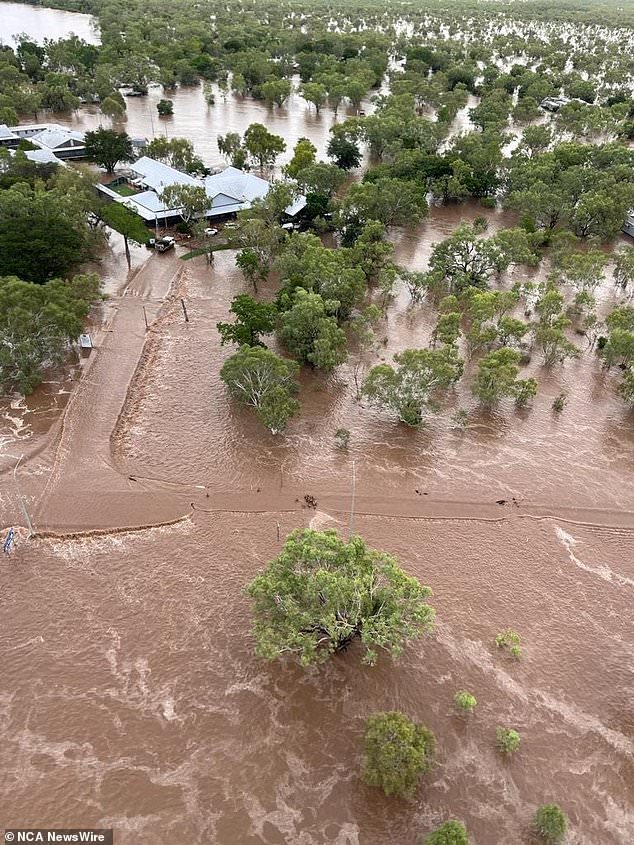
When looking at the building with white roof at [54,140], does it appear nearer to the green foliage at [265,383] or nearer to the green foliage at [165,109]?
the green foliage at [165,109]

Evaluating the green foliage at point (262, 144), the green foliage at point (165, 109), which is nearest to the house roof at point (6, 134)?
the green foliage at point (165, 109)

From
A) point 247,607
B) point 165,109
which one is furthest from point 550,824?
point 165,109

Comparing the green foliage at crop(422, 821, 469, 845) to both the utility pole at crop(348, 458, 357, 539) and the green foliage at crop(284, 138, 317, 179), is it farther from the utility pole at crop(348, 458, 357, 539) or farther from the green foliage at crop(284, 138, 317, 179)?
the green foliage at crop(284, 138, 317, 179)

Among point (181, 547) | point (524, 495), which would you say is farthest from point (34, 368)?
point (524, 495)

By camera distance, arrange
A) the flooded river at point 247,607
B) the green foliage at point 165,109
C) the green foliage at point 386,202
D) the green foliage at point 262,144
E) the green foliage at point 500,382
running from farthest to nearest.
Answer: the green foliage at point 165,109
the green foliage at point 262,144
the green foliage at point 386,202
the green foliage at point 500,382
the flooded river at point 247,607

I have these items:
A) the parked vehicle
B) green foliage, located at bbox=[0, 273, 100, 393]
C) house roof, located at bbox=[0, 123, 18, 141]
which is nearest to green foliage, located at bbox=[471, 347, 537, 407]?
green foliage, located at bbox=[0, 273, 100, 393]

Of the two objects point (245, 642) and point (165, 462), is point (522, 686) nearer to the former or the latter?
point (245, 642)

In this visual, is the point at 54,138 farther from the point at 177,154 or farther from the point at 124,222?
the point at 124,222
